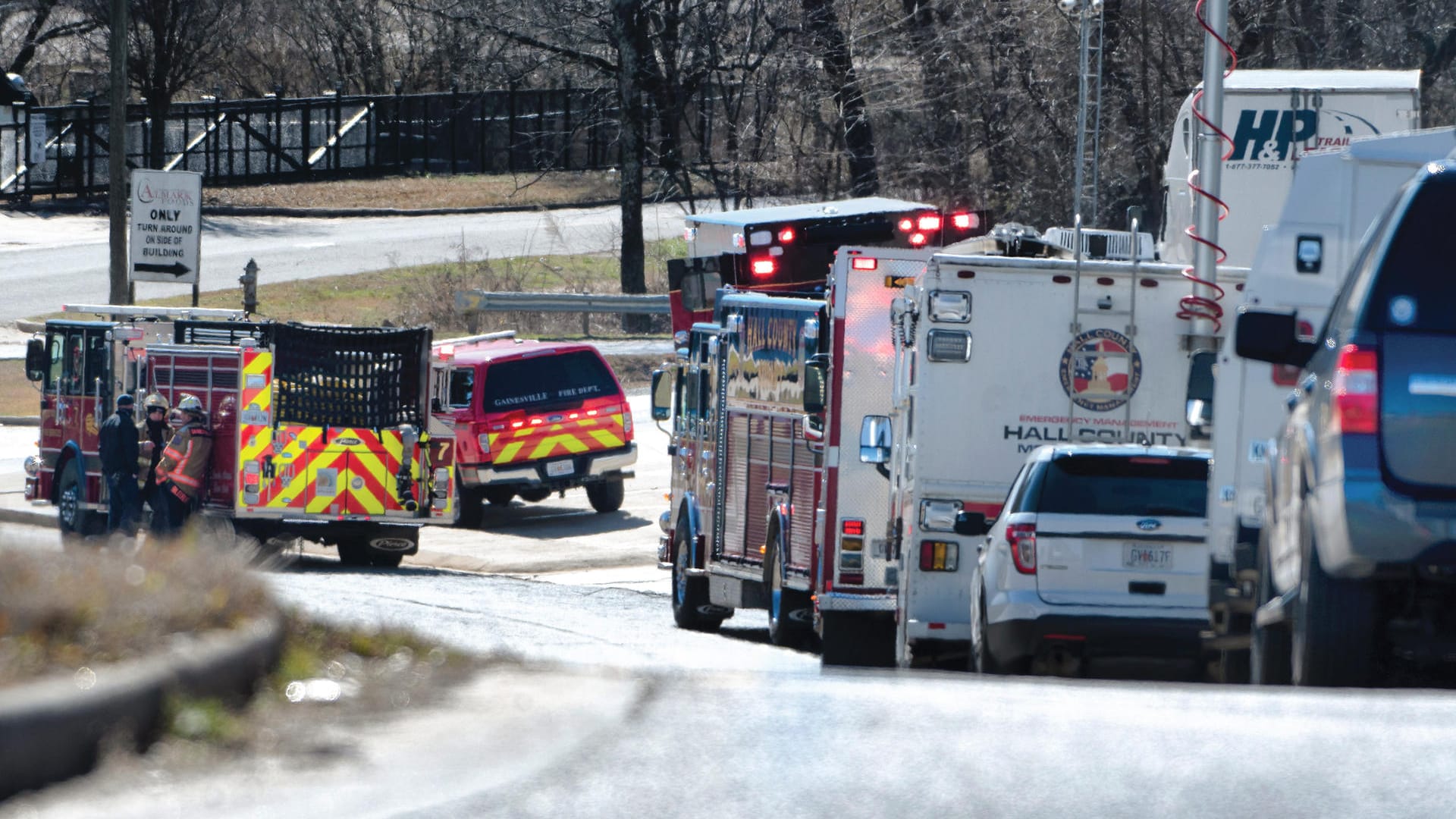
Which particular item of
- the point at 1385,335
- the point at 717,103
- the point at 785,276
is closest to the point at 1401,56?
the point at 717,103

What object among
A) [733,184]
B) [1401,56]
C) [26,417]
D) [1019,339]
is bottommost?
[26,417]

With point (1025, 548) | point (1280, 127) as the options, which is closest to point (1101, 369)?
point (1025, 548)

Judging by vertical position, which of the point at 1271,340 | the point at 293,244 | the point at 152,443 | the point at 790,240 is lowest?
the point at 152,443

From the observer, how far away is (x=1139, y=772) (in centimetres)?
579

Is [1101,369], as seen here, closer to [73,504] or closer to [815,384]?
[815,384]

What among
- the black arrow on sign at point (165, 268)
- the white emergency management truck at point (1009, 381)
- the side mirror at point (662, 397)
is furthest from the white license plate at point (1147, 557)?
the black arrow on sign at point (165, 268)

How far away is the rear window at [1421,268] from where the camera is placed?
6.31m

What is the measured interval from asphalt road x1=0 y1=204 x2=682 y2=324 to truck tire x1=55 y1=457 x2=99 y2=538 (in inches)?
604

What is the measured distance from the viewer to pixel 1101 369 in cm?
1205

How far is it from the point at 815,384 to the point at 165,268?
12787mm

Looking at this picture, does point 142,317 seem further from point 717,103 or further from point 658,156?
point 717,103

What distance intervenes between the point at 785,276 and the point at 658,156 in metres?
18.0

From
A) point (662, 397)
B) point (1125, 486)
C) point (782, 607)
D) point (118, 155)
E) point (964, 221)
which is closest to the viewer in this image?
point (1125, 486)

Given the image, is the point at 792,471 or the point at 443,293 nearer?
the point at 792,471
